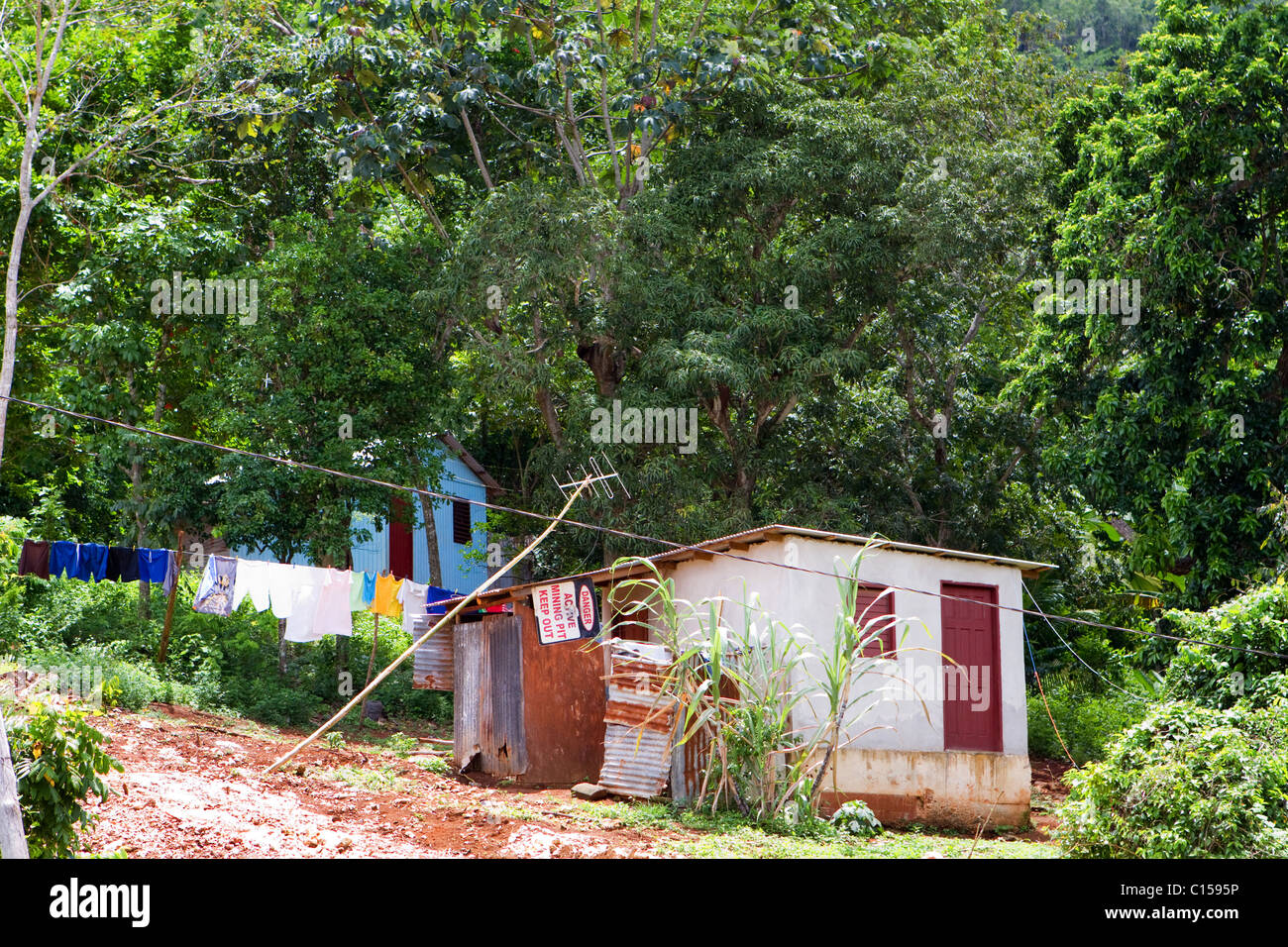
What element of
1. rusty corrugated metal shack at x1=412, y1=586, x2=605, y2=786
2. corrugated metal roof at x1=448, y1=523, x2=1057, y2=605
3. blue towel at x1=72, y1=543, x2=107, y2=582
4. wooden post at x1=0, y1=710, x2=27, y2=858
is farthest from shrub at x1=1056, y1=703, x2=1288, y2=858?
blue towel at x1=72, y1=543, x2=107, y2=582

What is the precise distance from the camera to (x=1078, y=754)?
626 inches

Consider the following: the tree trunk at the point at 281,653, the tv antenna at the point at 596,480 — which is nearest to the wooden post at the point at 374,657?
the tree trunk at the point at 281,653

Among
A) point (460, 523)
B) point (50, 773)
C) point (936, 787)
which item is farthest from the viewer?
point (460, 523)

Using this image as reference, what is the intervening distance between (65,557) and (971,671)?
32.2 ft

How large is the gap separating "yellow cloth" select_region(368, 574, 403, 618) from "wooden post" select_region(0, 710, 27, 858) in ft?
26.5

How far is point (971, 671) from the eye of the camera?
12586mm

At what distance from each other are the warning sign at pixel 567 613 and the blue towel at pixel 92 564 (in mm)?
4977

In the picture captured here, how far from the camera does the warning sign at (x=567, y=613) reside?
12.0m

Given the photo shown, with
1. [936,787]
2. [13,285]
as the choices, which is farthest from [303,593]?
[936,787]

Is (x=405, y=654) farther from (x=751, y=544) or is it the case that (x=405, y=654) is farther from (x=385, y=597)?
(x=751, y=544)

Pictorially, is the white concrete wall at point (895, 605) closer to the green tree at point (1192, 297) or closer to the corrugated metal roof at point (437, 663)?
the green tree at point (1192, 297)

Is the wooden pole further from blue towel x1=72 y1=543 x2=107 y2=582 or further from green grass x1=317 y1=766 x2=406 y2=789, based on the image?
blue towel x1=72 y1=543 x2=107 y2=582

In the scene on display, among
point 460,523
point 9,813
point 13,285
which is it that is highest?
point 13,285
